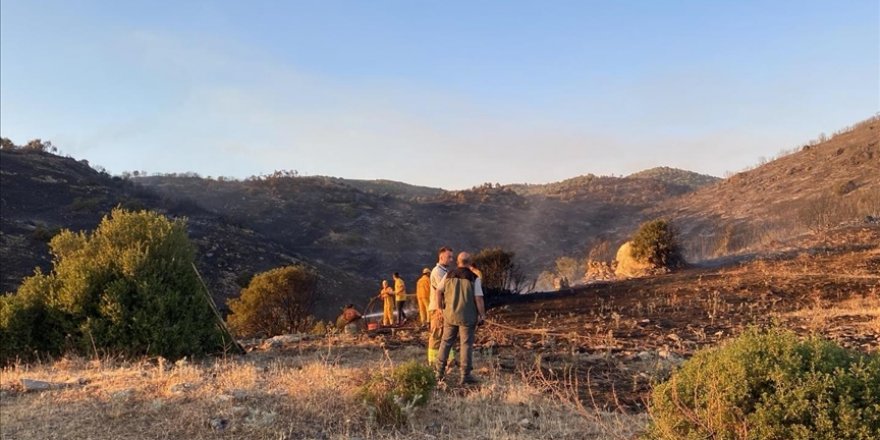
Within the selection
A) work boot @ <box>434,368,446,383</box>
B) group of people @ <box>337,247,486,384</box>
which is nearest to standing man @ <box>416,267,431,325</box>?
group of people @ <box>337,247,486,384</box>

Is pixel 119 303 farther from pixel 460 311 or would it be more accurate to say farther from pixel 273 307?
pixel 273 307

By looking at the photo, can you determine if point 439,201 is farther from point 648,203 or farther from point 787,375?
point 787,375

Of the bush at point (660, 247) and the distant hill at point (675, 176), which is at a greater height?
the distant hill at point (675, 176)

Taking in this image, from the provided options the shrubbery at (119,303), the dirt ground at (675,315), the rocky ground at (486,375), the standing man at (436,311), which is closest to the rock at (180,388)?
the rocky ground at (486,375)

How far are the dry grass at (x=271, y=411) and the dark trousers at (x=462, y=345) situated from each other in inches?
12.9

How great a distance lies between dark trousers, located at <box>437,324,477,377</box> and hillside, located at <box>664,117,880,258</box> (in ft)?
58.7

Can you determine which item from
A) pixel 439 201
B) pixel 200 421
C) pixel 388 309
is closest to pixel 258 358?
pixel 200 421

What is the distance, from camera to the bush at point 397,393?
5855 millimetres

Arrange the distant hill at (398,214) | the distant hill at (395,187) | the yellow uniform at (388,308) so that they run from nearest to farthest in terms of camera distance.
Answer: the yellow uniform at (388,308)
the distant hill at (398,214)
the distant hill at (395,187)

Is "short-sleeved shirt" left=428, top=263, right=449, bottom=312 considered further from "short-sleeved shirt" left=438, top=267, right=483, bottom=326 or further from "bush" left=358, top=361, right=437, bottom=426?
"bush" left=358, top=361, right=437, bottom=426

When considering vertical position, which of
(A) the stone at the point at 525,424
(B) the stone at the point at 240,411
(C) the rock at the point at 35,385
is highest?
(C) the rock at the point at 35,385

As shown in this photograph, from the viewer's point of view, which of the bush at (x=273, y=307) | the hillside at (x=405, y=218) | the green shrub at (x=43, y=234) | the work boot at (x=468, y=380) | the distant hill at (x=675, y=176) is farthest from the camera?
the distant hill at (x=675, y=176)

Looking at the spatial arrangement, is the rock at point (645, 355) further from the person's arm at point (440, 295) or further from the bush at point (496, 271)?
the bush at point (496, 271)

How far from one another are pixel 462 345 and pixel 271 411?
2.60 metres
